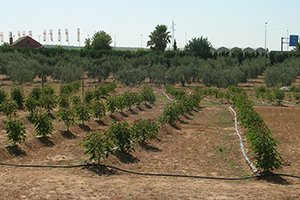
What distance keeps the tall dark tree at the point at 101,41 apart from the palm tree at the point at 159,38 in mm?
11669

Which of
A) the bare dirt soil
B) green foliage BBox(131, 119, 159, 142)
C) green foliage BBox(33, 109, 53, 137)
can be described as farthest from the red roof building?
green foliage BBox(131, 119, 159, 142)

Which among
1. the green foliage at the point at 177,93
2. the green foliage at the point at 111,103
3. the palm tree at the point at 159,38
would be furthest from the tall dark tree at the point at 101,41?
the green foliage at the point at 111,103

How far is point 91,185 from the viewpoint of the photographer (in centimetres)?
755

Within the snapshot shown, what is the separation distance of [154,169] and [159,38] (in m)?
62.2

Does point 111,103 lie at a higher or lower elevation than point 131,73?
lower

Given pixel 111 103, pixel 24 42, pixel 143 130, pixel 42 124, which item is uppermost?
pixel 24 42

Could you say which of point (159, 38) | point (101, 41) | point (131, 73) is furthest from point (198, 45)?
point (131, 73)

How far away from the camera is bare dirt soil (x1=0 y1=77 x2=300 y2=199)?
714 centimetres

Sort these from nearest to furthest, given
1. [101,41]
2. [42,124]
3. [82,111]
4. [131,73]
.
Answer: [42,124] → [82,111] → [131,73] → [101,41]

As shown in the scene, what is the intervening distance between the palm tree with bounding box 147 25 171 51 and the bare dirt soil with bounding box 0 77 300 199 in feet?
182

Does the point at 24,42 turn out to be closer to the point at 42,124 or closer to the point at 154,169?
the point at 42,124

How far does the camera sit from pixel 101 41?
76.1 meters

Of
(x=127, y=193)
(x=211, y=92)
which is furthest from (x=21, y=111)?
(x=211, y=92)

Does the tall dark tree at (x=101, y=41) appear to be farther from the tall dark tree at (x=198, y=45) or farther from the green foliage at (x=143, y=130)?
the green foliage at (x=143, y=130)
